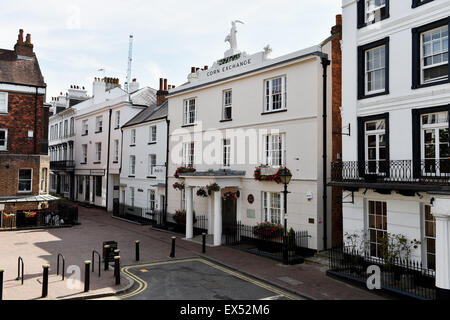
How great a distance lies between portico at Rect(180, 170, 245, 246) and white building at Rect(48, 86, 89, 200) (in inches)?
1012

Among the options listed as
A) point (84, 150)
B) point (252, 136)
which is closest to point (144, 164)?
point (252, 136)

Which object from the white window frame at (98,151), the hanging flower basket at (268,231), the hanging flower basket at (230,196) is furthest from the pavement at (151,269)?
the white window frame at (98,151)

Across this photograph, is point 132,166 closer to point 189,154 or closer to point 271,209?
point 189,154

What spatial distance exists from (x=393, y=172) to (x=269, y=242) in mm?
6759

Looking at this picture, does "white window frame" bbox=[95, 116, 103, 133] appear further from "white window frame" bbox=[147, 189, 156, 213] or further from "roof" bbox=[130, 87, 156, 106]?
"white window frame" bbox=[147, 189, 156, 213]

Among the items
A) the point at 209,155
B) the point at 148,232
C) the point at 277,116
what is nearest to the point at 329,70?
the point at 277,116

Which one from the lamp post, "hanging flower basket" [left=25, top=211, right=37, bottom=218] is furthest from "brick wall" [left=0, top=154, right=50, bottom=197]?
the lamp post

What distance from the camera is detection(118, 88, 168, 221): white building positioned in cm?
2652

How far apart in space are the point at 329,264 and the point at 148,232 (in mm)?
13172

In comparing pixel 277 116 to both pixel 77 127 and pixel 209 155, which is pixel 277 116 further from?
→ pixel 77 127

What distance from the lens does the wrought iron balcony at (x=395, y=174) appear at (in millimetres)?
11383

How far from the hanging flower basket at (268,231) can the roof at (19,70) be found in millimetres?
21766

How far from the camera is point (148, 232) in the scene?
76.7 feet

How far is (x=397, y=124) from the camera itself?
42.0ft
